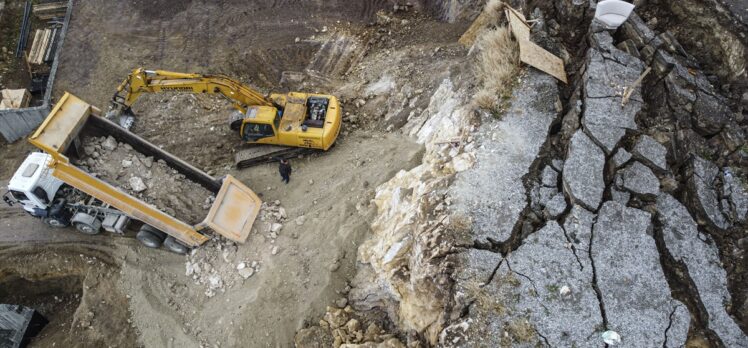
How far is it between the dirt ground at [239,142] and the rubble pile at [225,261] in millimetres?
41

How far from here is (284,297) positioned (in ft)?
28.9

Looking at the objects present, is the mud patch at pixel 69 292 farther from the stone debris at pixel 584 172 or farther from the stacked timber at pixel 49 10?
the stacked timber at pixel 49 10

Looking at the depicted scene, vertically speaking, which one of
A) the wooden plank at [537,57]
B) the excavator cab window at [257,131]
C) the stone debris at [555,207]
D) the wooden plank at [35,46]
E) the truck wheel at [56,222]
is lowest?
the truck wheel at [56,222]

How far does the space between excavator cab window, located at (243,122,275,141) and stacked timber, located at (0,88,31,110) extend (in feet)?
25.9

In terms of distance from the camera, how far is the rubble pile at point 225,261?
9.34m

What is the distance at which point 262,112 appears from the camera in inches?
433

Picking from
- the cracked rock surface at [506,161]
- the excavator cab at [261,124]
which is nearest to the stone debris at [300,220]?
the excavator cab at [261,124]

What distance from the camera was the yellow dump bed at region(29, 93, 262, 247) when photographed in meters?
8.39

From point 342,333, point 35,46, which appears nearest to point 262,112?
point 342,333

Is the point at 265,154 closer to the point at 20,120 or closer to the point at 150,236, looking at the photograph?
the point at 150,236

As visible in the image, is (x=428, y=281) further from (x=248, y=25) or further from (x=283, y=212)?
(x=248, y=25)

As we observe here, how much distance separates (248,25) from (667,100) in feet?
40.5

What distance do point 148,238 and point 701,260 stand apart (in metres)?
10.2

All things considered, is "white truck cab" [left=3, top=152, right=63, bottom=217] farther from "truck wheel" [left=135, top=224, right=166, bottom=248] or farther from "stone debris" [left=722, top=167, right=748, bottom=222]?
"stone debris" [left=722, top=167, right=748, bottom=222]
